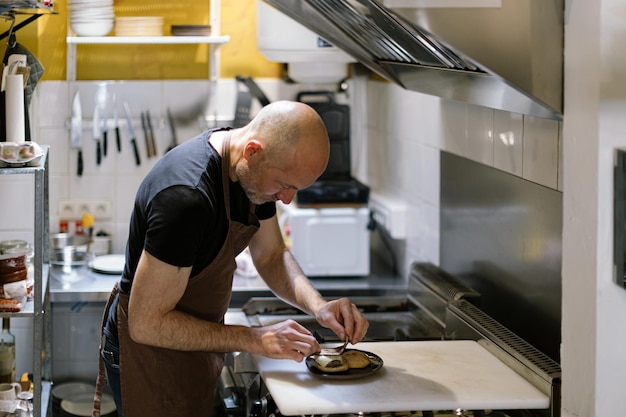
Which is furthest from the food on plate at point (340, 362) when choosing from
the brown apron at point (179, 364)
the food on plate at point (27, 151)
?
the food on plate at point (27, 151)

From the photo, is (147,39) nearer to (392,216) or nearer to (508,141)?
(392,216)

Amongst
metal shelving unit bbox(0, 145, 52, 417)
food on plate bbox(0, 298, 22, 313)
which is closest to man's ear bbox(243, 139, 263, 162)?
metal shelving unit bbox(0, 145, 52, 417)

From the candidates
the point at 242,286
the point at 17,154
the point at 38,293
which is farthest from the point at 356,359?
the point at 242,286

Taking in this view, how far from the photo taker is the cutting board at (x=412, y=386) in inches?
86.4

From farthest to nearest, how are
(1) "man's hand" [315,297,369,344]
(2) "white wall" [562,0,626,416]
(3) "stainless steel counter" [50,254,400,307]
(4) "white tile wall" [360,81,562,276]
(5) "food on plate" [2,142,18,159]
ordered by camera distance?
(3) "stainless steel counter" [50,254,400,307] < (5) "food on plate" [2,142,18,159] < (4) "white tile wall" [360,81,562,276] < (1) "man's hand" [315,297,369,344] < (2) "white wall" [562,0,626,416]

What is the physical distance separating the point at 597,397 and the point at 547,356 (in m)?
0.43

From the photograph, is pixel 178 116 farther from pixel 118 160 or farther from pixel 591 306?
pixel 591 306

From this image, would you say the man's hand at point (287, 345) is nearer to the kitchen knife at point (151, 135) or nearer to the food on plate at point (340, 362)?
the food on plate at point (340, 362)

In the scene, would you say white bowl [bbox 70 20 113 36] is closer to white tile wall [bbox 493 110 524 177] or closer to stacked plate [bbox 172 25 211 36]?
stacked plate [bbox 172 25 211 36]

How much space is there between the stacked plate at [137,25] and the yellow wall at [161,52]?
177 millimetres

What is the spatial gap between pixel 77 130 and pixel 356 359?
8.15ft

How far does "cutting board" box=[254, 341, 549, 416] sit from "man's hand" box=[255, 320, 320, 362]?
0.17 ft

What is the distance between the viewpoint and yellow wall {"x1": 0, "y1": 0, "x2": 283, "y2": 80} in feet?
14.7

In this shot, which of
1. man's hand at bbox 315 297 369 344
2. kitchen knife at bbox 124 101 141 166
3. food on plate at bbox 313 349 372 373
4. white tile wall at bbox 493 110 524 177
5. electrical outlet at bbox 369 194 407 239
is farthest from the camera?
kitchen knife at bbox 124 101 141 166
